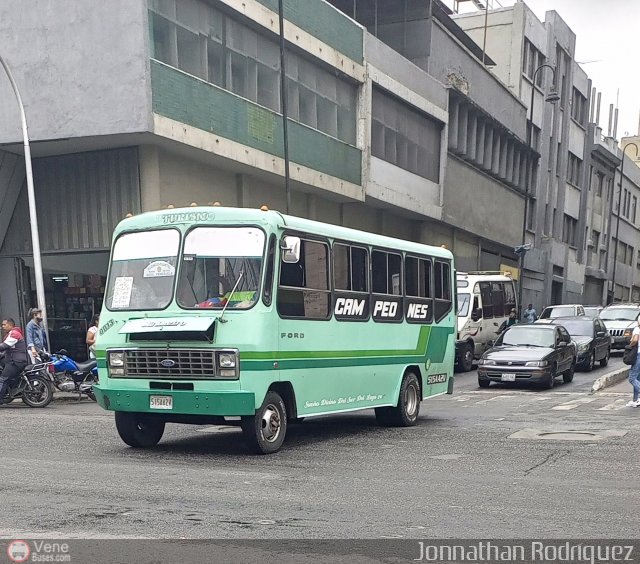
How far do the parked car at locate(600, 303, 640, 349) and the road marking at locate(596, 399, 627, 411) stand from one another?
15167 millimetres

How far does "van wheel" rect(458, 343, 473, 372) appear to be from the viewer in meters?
27.0

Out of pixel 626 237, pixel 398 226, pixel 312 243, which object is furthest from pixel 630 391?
pixel 626 237

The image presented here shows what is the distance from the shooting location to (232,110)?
25.5m

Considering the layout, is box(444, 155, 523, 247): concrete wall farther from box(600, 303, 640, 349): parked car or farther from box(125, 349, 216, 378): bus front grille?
box(125, 349, 216, 378): bus front grille

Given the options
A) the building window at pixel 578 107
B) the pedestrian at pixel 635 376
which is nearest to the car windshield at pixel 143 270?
the pedestrian at pixel 635 376

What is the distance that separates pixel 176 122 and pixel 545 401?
11.5 meters

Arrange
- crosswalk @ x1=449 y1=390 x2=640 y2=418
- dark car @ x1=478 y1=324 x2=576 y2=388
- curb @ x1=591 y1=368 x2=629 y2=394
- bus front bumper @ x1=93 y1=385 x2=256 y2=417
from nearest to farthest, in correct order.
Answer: bus front bumper @ x1=93 y1=385 x2=256 y2=417, crosswalk @ x1=449 y1=390 x2=640 y2=418, curb @ x1=591 y1=368 x2=629 y2=394, dark car @ x1=478 y1=324 x2=576 y2=388

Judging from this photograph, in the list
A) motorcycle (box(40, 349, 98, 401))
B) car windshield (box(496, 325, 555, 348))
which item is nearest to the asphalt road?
motorcycle (box(40, 349, 98, 401))

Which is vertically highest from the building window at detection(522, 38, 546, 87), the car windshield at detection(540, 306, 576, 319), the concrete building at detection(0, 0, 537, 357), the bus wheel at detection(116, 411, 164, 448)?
the building window at detection(522, 38, 546, 87)

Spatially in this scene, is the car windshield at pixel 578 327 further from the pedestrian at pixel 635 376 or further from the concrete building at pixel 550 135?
the concrete building at pixel 550 135

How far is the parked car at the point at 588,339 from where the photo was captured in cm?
2605

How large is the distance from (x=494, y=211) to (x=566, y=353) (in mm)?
26895

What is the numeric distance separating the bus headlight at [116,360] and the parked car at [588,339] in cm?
1743

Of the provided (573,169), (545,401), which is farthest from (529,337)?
(573,169)
